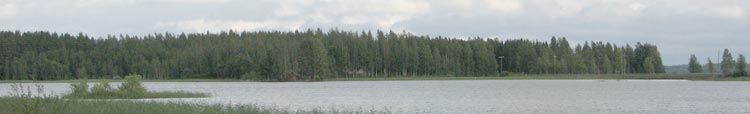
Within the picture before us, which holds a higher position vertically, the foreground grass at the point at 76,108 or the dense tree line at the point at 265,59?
the dense tree line at the point at 265,59

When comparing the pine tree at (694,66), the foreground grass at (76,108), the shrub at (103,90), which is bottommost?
the foreground grass at (76,108)

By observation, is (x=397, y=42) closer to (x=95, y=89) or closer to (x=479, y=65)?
Result: (x=479, y=65)

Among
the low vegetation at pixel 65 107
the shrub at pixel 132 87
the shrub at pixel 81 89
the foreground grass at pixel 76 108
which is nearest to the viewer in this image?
the foreground grass at pixel 76 108

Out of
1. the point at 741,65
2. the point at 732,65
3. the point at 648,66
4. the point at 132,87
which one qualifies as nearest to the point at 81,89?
the point at 132,87

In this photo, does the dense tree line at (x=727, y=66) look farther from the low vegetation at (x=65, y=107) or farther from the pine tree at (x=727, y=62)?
the low vegetation at (x=65, y=107)

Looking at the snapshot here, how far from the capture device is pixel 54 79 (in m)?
174

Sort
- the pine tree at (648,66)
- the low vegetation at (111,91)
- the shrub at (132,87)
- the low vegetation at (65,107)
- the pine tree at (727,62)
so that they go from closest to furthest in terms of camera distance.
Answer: the low vegetation at (65,107)
the low vegetation at (111,91)
the shrub at (132,87)
the pine tree at (727,62)
the pine tree at (648,66)

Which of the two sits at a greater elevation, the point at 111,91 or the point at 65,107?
the point at 111,91

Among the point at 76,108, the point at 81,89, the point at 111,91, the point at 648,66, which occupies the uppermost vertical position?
the point at 648,66

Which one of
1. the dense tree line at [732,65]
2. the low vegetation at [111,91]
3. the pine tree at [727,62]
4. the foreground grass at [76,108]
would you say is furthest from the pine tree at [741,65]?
the foreground grass at [76,108]

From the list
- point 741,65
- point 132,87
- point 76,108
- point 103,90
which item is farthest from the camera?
point 741,65

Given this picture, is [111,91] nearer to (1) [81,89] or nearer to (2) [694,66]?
(1) [81,89]

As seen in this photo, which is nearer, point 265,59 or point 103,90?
point 103,90

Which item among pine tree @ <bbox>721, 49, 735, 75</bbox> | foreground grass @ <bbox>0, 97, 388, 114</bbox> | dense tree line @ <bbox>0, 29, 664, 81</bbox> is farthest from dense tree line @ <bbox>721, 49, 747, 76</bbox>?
foreground grass @ <bbox>0, 97, 388, 114</bbox>
